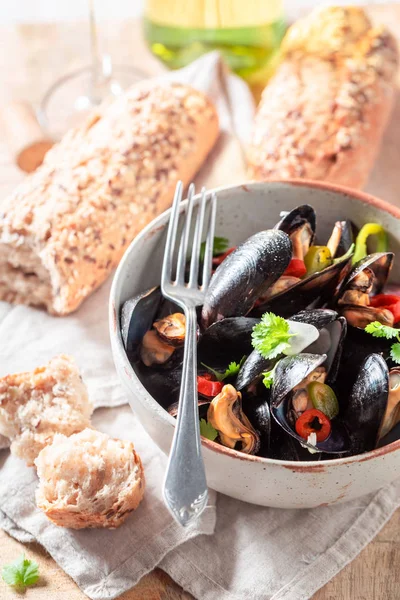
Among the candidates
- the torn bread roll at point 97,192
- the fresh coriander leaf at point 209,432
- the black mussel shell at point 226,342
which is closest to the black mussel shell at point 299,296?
the black mussel shell at point 226,342

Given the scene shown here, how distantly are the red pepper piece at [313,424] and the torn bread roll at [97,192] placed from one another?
0.97 m

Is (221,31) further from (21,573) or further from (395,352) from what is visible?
(21,573)

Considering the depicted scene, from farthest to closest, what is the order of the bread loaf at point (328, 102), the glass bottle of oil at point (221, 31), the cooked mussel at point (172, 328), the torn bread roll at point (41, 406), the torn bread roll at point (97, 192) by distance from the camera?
the glass bottle of oil at point (221, 31) < the bread loaf at point (328, 102) < the torn bread roll at point (97, 192) < the torn bread roll at point (41, 406) < the cooked mussel at point (172, 328)

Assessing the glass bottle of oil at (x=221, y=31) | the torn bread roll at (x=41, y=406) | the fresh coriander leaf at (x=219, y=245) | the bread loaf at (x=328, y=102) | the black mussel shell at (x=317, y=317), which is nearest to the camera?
the black mussel shell at (x=317, y=317)

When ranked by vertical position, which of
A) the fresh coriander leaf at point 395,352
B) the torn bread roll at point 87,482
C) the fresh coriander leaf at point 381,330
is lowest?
the torn bread roll at point 87,482

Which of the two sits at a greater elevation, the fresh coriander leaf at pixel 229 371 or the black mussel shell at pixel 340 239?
the black mussel shell at pixel 340 239

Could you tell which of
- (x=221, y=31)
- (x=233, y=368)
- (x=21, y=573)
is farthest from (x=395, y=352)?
(x=221, y=31)

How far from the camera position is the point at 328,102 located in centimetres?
257

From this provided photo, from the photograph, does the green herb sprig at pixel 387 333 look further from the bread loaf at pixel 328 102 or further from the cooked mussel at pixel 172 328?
the bread loaf at pixel 328 102

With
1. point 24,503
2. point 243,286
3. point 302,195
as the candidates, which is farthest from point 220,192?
point 24,503

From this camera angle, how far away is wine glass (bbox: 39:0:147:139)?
9.86 feet

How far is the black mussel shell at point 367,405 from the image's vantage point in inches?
59.6

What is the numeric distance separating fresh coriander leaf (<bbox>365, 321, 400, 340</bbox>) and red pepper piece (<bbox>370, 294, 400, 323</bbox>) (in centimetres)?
12

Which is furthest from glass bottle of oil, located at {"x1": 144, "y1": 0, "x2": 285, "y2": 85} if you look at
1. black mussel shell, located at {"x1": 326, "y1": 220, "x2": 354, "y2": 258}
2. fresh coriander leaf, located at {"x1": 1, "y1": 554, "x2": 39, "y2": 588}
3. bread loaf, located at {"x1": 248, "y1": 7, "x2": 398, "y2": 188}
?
fresh coriander leaf, located at {"x1": 1, "y1": 554, "x2": 39, "y2": 588}
